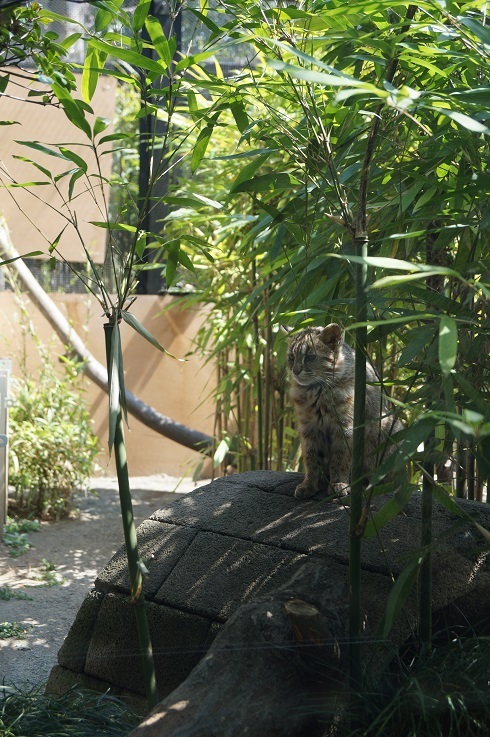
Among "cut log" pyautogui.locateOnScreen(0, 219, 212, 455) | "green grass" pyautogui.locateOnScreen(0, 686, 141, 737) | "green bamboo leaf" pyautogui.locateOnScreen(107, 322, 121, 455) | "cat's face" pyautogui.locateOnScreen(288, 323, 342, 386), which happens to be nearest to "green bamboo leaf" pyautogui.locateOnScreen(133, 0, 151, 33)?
"green bamboo leaf" pyautogui.locateOnScreen(107, 322, 121, 455)

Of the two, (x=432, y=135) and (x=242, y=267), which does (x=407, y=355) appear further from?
(x=242, y=267)

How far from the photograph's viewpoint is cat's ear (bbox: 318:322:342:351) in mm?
2748

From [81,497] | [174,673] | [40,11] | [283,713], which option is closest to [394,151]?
[40,11]

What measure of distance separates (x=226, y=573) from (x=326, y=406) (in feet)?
2.07

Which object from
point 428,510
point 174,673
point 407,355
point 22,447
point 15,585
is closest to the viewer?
point 407,355

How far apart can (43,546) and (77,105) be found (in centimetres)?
308

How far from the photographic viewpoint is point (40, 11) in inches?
78.7

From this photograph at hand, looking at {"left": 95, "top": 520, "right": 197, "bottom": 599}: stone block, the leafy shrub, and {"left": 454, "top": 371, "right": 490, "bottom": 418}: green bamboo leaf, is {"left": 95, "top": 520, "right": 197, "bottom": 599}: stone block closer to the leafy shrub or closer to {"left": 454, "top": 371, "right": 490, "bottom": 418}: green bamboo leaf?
{"left": 454, "top": 371, "right": 490, "bottom": 418}: green bamboo leaf

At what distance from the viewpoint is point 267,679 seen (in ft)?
6.01

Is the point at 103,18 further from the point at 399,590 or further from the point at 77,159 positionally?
the point at 399,590

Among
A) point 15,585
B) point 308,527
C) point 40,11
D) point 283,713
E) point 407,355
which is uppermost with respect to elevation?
point 40,11

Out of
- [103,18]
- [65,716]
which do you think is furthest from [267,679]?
[103,18]

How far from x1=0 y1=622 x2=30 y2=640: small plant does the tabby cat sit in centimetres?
125

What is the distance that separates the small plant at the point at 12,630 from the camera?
3199 mm
